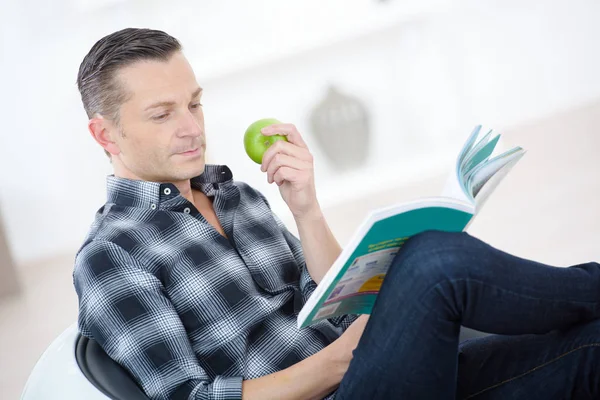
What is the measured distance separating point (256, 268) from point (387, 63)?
2764mm

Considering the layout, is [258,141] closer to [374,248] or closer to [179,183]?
[179,183]

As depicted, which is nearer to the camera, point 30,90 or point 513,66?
point 30,90

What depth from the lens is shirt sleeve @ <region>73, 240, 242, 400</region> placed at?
1242 mm

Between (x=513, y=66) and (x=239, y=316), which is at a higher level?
(x=239, y=316)

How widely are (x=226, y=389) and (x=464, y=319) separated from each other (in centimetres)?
39

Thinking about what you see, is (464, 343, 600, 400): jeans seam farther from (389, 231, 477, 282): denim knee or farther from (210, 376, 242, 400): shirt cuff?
(210, 376, 242, 400): shirt cuff

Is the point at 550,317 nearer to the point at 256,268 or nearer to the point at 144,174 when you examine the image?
the point at 256,268

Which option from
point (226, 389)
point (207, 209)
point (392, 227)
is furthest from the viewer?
point (207, 209)

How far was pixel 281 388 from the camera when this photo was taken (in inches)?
49.8

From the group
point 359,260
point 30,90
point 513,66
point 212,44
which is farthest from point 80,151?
point 359,260

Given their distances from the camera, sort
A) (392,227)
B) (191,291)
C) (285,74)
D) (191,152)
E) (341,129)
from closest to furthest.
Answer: (392,227), (191,291), (191,152), (285,74), (341,129)

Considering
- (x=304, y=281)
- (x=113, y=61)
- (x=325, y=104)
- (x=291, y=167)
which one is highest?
(x=113, y=61)

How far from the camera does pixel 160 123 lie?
4.73 ft

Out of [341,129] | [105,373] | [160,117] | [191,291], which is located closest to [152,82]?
[160,117]
